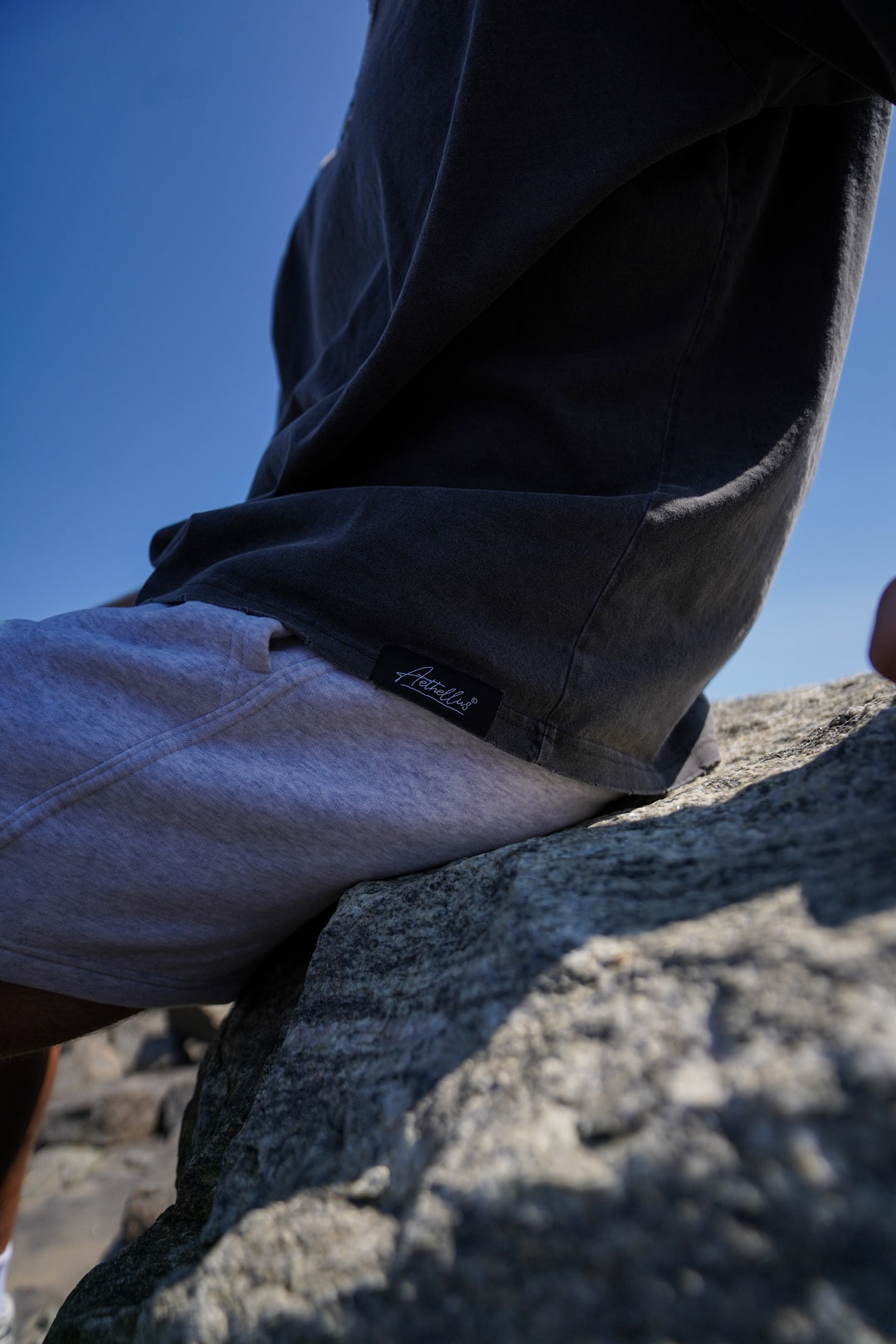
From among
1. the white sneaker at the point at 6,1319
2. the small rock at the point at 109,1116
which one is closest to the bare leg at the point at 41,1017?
the white sneaker at the point at 6,1319

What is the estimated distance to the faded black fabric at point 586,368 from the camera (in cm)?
100

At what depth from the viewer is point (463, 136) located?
1058mm

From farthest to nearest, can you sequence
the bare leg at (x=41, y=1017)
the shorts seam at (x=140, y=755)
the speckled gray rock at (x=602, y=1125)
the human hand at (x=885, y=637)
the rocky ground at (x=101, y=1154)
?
the rocky ground at (x=101, y=1154) → the bare leg at (x=41, y=1017) → the shorts seam at (x=140, y=755) → the human hand at (x=885, y=637) → the speckled gray rock at (x=602, y=1125)

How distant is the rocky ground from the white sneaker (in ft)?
1.70

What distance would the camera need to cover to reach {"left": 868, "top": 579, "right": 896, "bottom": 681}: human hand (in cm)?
73

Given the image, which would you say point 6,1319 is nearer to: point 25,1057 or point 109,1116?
point 25,1057

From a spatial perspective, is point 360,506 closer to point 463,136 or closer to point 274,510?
point 274,510

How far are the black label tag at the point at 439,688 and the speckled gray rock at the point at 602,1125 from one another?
0.78ft

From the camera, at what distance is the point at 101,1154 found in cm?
503

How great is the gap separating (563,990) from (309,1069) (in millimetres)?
326

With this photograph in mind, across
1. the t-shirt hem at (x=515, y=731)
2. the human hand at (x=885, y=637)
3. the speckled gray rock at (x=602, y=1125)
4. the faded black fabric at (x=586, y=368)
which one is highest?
the faded black fabric at (x=586, y=368)

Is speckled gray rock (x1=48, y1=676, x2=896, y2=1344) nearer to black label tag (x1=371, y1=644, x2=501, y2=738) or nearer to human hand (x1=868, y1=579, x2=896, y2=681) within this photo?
human hand (x1=868, y1=579, x2=896, y2=681)

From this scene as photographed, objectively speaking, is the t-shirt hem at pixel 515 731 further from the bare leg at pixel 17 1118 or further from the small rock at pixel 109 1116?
the small rock at pixel 109 1116

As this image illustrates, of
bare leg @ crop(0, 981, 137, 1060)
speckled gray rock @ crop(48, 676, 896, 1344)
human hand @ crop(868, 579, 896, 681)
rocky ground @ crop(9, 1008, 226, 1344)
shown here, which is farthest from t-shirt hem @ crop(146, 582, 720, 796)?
rocky ground @ crop(9, 1008, 226, 1344)
